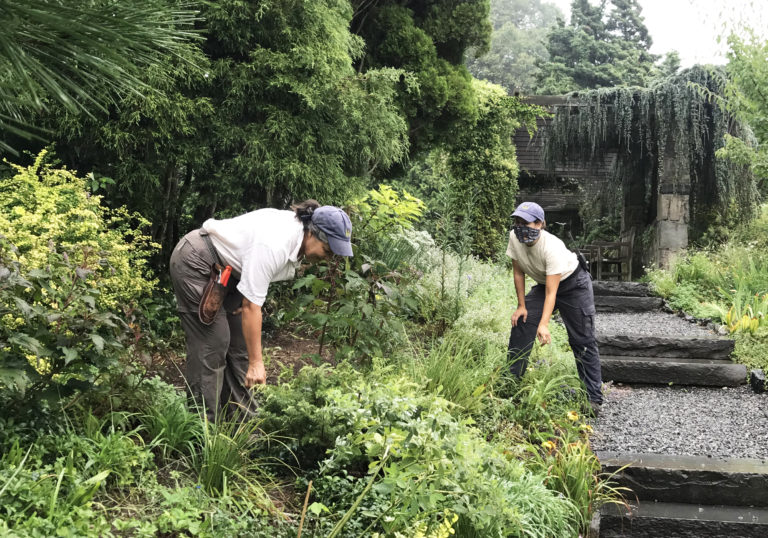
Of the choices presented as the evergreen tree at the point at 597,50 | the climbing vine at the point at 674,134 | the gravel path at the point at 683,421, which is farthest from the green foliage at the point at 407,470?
the evergreen tree at the point at 597,50

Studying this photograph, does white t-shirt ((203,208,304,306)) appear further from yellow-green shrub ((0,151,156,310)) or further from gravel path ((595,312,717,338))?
gravel path ((595,312,717,338))

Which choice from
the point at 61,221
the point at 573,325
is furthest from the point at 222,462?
the point at 573,325

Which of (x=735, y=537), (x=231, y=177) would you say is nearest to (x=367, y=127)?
(x=231, y=177)

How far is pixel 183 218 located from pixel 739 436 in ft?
19.2

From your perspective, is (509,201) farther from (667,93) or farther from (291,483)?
(291,483)

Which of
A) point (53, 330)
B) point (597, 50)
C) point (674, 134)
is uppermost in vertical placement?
point (597, 50)

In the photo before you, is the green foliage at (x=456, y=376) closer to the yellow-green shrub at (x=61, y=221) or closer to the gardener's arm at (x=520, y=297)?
the gardener's arm at (x=520, y=297)

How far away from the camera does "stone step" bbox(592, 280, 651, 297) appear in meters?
10.7

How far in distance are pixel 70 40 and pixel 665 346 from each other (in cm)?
668

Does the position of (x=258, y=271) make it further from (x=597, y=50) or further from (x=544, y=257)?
(x=597, y=50)

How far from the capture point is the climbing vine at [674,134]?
1214 centimetres

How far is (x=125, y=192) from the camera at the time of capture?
6.25 m

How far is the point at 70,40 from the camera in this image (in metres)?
1.71

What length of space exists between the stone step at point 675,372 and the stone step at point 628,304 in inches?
139
